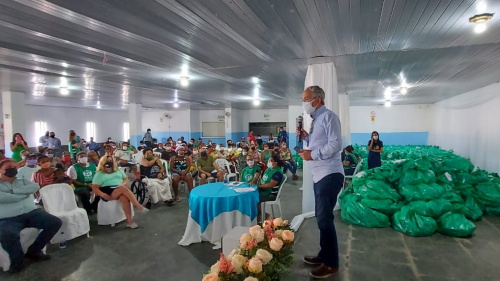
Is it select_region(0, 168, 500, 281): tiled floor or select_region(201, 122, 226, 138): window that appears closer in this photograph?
select_region(0, 168, 500, 281): tiled floor

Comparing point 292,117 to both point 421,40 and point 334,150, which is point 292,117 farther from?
point 334,150

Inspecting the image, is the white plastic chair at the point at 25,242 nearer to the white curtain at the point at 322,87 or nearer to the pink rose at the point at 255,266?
the pink rose at the point at 255,266

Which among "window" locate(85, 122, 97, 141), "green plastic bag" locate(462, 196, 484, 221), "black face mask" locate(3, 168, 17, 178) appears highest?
"window" locate(85, 122, 97, 141)

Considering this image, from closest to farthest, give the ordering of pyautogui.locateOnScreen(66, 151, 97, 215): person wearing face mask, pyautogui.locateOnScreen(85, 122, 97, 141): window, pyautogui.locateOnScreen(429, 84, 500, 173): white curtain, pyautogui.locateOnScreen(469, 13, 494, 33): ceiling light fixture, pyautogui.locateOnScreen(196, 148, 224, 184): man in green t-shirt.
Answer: pyautogui.locateOnScreen(469, 13, 494, 33): ceiling light fixture, pyautogui.locateOnScreen(66, 151, 97, 215): person wearing face mask, pyautogui.locateOnScreen(196, 148, 224, 184): man in green t-shirt, pyautogui.locateOnScreen(429, 84, 500, 173): white curtain, pyautogui.locateOnScreen(85, 122, 97, 141): window

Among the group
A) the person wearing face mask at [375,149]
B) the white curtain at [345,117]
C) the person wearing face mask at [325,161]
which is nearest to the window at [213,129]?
the white curtain at [345,117]

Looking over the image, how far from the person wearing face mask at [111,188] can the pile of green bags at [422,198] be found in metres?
3.41

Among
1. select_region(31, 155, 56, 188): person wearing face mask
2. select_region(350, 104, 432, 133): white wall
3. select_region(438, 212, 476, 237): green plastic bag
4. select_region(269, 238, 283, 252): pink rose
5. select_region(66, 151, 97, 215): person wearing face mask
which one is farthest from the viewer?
select_region(350, 104, 432, 133): white wall

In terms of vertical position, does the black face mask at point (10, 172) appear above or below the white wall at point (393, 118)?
below

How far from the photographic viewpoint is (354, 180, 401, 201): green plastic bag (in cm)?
423

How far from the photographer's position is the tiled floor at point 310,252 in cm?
274

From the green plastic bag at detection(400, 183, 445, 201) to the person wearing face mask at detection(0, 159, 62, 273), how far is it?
475 cm

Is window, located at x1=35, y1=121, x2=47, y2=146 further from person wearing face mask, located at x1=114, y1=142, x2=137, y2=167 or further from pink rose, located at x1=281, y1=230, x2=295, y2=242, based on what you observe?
pink rose, located at x1=281, y1=230, x2=295, y2=242

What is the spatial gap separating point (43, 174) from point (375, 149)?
6852 millimetres

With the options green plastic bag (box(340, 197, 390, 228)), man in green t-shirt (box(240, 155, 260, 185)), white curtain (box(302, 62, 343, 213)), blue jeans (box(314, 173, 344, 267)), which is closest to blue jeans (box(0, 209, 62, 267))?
man in green t-shirt (box(240, 155, 260, 185))
